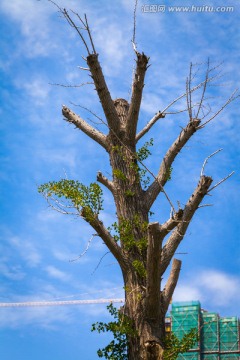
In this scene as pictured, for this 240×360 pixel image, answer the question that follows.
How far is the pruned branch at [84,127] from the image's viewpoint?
31.5ft

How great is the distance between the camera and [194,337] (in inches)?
318

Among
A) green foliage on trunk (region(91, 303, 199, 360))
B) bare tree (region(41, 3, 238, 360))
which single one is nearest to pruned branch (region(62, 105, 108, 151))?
bare tree (region(41, 3, 238, 360))

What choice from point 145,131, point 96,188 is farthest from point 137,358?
point 145,131

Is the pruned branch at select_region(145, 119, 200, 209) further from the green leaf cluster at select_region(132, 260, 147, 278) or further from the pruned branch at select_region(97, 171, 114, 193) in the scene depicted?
the green leaf cluster at select_region(132, 260, 147, 278)

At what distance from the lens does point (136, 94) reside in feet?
30.2

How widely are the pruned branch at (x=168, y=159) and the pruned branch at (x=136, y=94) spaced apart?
70 centimetres

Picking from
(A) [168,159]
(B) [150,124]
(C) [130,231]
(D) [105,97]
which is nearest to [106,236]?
(C) [130,231]

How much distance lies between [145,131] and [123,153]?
898 millimetres

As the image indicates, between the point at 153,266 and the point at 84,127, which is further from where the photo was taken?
the point at 84,127

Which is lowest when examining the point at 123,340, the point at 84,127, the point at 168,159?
the point at 123,340

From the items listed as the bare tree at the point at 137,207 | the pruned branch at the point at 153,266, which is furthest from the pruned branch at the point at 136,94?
the pruned branch at the point at 153,266

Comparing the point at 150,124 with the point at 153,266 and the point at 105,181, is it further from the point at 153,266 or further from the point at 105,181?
the point at 153,266

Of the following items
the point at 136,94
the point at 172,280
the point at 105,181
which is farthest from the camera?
the point at 136,94

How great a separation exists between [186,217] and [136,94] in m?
2.44
